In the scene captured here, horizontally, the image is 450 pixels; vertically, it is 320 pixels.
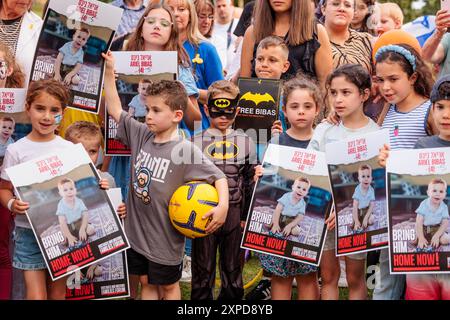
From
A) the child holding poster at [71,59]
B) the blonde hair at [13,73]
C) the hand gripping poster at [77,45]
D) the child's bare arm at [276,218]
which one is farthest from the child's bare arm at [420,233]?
the blonde hair at [13,73]

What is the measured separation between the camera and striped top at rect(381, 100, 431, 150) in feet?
18.7

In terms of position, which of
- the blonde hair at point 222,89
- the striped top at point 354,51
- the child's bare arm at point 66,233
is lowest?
the child's bare arm at point 66,233

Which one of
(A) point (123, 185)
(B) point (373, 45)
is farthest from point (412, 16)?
(A) point (123, 185)

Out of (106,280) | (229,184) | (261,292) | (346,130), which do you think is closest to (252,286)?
(261,292)

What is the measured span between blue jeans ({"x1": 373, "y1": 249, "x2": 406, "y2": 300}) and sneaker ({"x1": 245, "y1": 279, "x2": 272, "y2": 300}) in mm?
1133

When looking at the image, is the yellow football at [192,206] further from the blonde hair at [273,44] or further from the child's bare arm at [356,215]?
the blonde hair at [273,44]

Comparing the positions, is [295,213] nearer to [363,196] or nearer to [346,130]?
[363,196]

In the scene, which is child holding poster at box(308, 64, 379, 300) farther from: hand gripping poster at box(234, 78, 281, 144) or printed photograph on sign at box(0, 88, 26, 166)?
printed photograph on sign at box(0, 88, 26, 166)

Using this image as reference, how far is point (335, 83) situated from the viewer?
5.90 metres

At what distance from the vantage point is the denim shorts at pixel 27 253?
18.1 feet

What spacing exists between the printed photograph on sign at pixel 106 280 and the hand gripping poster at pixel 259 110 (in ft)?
4.55

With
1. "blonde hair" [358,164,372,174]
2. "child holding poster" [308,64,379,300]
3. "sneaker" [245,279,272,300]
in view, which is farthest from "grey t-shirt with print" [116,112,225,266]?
"sneaker" [245,279,272,300]
